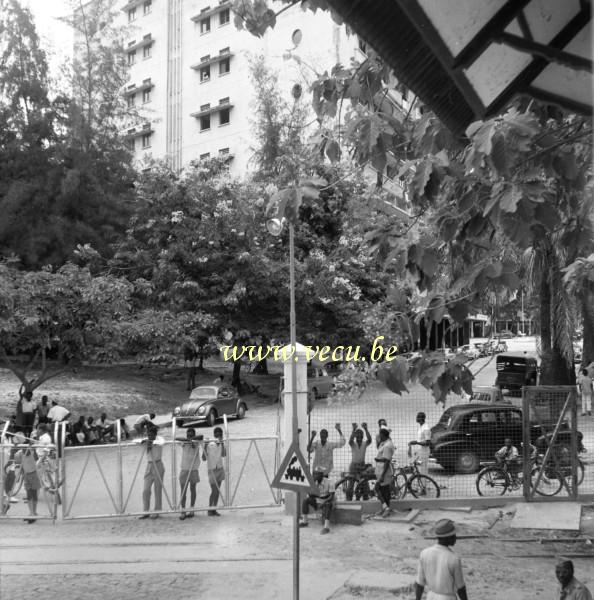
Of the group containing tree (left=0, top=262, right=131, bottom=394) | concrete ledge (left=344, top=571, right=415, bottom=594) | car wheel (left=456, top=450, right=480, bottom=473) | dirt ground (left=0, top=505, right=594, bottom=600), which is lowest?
dirt ground (left=0, top=505, right=594, bottom=600)

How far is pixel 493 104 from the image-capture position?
3045 millimetres

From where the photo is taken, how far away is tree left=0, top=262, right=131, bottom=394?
21.2 metres

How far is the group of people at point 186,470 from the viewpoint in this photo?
42.4 feet

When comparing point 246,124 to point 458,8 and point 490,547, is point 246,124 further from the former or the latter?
point 458,8

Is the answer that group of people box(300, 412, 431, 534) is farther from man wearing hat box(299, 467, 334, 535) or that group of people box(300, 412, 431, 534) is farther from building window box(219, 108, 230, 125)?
building window box(219, 108, 230, 125)

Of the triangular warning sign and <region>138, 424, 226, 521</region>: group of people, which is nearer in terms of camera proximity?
the triangular warning sign

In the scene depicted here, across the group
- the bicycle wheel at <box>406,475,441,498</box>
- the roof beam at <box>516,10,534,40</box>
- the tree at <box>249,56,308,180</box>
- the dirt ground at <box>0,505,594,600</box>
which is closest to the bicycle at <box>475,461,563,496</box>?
the dirt ground at <box>0,505,594,600</box>

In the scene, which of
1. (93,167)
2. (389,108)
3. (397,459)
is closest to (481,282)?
(389,108)

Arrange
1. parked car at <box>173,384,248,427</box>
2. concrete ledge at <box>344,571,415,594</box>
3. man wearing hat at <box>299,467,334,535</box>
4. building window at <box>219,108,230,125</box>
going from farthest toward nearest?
building window at <box>219,108,230,125</box> → parked car at <box>173,384,248,427</box> → man wearing hat at <box>299,467,334,535</box> → concrete ledge at <box>344,571,415,594</box>

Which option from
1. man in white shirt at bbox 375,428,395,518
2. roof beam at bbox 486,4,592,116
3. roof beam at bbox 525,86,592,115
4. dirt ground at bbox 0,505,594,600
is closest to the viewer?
roof beam at bbox 486,4,592,116

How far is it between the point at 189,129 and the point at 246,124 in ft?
18.8

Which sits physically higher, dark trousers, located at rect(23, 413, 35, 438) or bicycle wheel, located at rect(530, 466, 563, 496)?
dark trousers, located at rect(23, 413, 35, 438)

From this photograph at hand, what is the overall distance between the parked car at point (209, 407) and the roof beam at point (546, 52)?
2245 cm

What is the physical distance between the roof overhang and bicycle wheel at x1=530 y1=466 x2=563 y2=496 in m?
11.0
